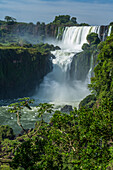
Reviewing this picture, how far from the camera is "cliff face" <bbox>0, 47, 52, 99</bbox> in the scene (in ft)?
135

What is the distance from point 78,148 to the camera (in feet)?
30.0

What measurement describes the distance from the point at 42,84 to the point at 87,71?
10965mm

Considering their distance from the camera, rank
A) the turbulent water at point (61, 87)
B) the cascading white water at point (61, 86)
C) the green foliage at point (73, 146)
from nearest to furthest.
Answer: the green foliage at point (73, 146) < the turbulent water at point (61, 87) < the cascading white water at point (61, 86)

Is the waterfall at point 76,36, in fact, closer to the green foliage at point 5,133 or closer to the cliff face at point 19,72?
the cliff face at point 19,72

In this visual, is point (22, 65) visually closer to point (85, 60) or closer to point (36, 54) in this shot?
point (36, 54)

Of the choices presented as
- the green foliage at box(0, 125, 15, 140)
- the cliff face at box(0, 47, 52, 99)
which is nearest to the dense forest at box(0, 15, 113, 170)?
the green foliage at box(0, 125, 15, 140)

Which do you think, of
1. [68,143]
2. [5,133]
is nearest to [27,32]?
[5,133]

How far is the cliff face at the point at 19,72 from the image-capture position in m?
41.1

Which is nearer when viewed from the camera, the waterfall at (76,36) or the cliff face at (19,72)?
the cliff face at (19,72)

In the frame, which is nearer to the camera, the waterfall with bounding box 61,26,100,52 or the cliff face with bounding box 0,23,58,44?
the waterfall with bounding box 61,26,100,52

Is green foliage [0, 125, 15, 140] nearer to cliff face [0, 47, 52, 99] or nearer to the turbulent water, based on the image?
the turbulent water

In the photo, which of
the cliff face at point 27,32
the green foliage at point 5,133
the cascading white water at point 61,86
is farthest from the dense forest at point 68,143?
the cliff face at point 27,32

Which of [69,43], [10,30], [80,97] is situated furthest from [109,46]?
[10,30]

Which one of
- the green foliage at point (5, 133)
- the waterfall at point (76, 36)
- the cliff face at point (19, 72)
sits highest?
the waterfall at point (76, 36)
